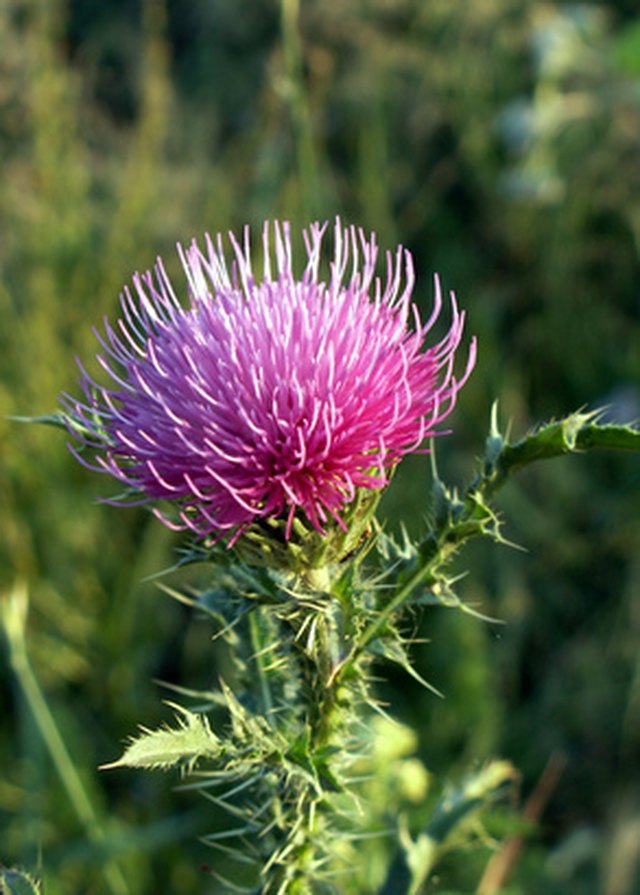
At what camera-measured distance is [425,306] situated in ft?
16.0

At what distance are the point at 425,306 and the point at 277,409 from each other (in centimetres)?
363

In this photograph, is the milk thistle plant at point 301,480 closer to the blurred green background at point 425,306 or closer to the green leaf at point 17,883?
the green leaf at point 17,883

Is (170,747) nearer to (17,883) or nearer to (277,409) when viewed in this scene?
(17,883)

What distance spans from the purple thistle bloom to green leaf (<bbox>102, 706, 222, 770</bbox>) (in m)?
0.26

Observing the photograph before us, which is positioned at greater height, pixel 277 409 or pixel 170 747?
pixel 277 409

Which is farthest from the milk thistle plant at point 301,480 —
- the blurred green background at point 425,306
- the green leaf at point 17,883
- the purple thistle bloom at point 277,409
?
the blurred green background at point 425,306

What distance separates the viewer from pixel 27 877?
3.92 feet

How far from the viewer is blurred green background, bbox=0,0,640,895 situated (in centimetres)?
297

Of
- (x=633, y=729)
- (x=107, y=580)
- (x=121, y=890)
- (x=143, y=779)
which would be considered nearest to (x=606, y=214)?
(x=633, y=729)

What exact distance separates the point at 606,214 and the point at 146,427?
4207mm

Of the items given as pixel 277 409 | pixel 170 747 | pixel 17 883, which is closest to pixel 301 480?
pixel 277 409

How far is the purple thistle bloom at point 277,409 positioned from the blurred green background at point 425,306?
2.86ft

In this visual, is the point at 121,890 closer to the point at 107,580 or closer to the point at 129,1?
the point at 107,580

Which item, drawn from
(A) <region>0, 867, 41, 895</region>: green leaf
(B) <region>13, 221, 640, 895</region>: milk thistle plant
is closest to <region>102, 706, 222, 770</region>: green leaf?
(B) <region>13, 221, 640, 895</region>: milk thistle plant
